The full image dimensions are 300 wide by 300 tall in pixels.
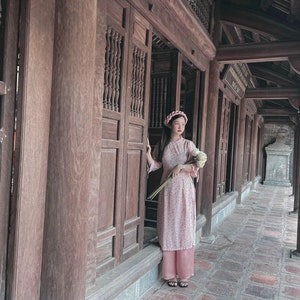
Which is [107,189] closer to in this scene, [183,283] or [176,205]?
[176,205]

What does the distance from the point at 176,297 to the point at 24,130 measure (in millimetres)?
2048

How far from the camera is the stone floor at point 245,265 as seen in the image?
2.93 m

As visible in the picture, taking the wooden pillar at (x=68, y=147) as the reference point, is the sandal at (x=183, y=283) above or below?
below

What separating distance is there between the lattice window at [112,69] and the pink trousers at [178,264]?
1.50 meters

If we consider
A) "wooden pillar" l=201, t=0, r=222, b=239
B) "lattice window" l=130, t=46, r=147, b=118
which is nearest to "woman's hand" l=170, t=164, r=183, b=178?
"lattice window" l=130, t=46, r=147, b=118

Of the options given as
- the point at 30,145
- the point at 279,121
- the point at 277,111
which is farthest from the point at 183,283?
the point at 279,121

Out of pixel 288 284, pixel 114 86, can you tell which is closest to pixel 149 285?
pixel 288 284

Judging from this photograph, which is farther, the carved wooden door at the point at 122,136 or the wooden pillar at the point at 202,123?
the wooden pillar at the point at 202,123

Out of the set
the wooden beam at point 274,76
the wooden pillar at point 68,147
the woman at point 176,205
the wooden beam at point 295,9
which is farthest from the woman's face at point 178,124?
the wooden beam at point 274,76

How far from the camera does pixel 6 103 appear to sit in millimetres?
1570

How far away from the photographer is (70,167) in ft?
5.44

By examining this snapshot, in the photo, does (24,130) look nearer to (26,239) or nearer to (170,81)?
(26,239)

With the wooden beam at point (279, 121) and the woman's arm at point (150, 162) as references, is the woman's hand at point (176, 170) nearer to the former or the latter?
the woman's arm at point (150, 162)

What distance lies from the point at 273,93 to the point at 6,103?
7355mm
